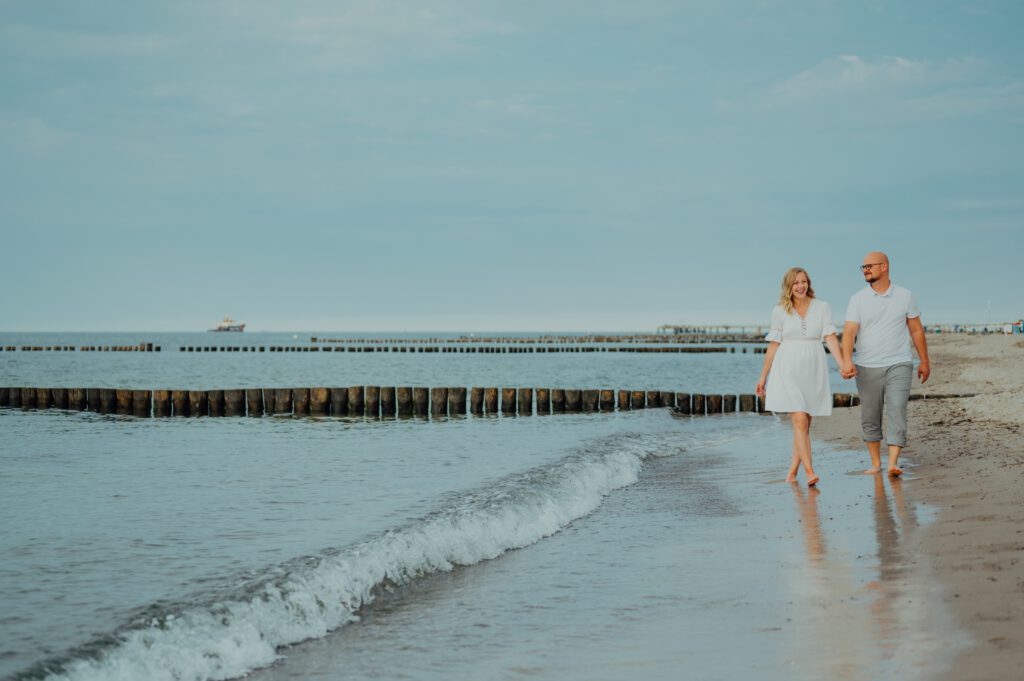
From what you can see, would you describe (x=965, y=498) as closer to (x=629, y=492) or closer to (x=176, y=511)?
(x=629, y=492)

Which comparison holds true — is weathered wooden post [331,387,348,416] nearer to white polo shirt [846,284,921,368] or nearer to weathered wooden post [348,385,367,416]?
weathered wooden post [348,385,367,416]

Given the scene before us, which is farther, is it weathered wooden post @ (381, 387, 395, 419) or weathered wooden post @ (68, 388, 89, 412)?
weathered wooden post @ (68, 388, 89, 412)

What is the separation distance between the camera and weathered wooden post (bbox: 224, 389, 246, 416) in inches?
956

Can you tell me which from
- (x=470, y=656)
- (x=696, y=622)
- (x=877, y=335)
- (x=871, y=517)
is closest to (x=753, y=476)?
(x=877, y=335)

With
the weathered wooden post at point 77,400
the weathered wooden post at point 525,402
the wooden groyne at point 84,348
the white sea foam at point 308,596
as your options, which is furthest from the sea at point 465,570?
the wooden groyne at point 84,348

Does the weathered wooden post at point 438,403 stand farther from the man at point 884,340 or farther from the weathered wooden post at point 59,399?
the man at point 884,340

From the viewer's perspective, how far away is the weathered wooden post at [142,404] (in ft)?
79.8

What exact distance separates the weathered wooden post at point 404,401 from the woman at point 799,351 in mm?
16773

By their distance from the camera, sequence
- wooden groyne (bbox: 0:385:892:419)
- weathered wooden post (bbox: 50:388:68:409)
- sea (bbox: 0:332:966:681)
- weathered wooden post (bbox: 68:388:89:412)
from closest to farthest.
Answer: sea (bbox: 0:332:966:681), wooden groyne (bbox: 0:385:892:419), weathered wooden post (bbox: 68:388:89:412), weathered wooden post (bbox: 50:388:68:409)

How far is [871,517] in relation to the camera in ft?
23.2

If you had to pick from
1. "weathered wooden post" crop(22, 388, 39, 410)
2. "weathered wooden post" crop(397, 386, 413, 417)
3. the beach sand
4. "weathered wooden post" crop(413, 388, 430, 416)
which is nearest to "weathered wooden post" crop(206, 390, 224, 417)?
"weathered wooden post" crop(397, 386, 413, 417)

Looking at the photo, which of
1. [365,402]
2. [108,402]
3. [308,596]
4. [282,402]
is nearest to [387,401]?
[365,402]

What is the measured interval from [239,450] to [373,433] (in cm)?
391

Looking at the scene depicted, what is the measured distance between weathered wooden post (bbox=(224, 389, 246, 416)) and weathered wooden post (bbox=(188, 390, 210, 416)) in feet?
1.76
